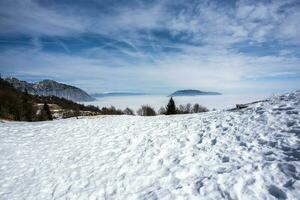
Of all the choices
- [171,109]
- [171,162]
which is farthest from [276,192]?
[171,109]

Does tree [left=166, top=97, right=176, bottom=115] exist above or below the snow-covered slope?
above

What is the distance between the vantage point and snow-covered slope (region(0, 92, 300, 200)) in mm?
6652

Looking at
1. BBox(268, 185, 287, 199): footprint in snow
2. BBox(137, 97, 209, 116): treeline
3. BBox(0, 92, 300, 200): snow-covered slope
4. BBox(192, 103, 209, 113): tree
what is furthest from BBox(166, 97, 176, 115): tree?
BBox(192, 103, 209, 113): tree

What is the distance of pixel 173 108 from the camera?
5656cm

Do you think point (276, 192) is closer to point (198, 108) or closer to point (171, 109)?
point (171, 109)

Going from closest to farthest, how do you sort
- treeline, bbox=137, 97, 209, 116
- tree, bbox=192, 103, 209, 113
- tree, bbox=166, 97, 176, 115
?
tree, bbox=166, 97, 176, 115, treeline, bbox=137, 97, 209, 116, tree, bbox=192, 103, 209, 113

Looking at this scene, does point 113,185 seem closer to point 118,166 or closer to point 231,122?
point 118,166

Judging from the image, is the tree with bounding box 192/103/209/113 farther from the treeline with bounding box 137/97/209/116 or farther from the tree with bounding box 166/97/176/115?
the tree with bounding box 166/97/176/115

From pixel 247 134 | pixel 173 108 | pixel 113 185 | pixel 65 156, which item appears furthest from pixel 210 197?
pixel 173 108

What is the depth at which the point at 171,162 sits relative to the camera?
9.26m

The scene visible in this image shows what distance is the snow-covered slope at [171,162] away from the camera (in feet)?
21.8

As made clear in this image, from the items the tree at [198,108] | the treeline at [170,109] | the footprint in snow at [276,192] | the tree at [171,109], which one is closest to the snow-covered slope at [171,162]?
the footprint in snow at [276,192]

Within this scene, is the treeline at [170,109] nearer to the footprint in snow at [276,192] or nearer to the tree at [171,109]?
the tree at [171,109]

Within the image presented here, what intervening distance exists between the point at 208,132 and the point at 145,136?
143 inches
